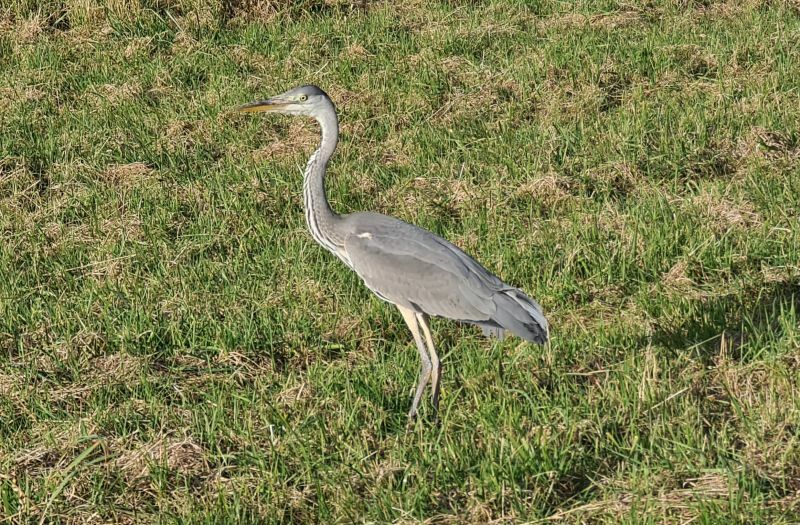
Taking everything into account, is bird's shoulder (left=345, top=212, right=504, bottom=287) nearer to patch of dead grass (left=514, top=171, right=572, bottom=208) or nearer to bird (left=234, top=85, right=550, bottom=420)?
bird (left=234, top=85, right=550, bottom=420)

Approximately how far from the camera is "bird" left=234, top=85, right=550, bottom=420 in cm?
475

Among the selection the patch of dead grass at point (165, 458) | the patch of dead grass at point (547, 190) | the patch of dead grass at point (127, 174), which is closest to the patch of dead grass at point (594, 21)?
the patch of dead grass at point (547, 190)

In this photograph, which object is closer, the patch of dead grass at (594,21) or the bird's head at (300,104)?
the bird's head at (300,104)

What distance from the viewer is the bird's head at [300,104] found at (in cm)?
550

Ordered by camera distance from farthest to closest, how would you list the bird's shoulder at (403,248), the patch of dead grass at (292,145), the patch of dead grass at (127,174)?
the patch of dead grass at (292,145) → the patch of dead grass at (127,174) → the bird's shoulder at (403,248)

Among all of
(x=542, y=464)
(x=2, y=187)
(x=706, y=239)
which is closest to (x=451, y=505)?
(x=542, y=464)

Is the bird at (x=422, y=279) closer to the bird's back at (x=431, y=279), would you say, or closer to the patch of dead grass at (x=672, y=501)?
the bird's back at (x=431, y=279)

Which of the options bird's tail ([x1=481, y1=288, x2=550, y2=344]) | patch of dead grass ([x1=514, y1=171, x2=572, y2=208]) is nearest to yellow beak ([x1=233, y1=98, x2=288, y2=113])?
bird's tail ([x1=481, y1=288, x2=550, y2=344])

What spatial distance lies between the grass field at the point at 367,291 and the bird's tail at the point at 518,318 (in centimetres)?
20

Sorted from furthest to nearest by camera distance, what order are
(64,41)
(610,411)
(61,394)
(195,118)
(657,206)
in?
(64,41)
(195,118)
(657,206)
(61,394)
(610,411)

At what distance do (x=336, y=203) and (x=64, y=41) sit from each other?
4260 mm

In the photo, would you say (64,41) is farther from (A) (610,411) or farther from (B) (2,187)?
(A) (610,411)

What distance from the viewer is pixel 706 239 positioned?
5.89 m

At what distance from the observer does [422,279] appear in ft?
16.2
